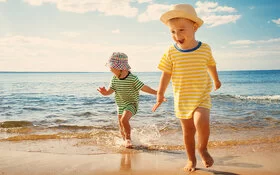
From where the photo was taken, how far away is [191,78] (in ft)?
10.6

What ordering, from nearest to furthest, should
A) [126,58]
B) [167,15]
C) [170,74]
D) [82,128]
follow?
1. [167,15]
2. [170,74]
3. [126,58]
4. [82,128]

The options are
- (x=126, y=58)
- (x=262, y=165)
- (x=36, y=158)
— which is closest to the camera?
(x=262, y=165)

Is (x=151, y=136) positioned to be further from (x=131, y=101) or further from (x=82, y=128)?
(x=82, y=128)

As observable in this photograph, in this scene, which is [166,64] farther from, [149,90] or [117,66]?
[117,66]

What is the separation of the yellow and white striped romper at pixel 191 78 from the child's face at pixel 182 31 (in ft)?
0.35

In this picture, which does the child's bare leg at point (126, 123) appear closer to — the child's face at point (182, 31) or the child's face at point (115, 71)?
the child's face at point (115, 71)

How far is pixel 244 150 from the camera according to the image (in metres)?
4.51

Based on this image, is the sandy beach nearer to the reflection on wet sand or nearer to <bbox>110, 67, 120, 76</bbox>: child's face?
the reflection on wet sand

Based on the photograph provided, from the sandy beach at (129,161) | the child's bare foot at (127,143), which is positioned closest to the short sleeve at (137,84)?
the child's bare foot at (127,143)

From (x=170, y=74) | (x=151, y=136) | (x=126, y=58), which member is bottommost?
(x=151, y=136)

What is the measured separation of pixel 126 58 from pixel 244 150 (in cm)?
252

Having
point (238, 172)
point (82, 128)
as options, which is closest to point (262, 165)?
point (238, 172)

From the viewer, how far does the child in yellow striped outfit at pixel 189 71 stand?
3.08 meters

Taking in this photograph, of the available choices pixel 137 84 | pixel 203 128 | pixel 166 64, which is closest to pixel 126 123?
pixel 137 84
